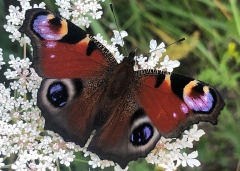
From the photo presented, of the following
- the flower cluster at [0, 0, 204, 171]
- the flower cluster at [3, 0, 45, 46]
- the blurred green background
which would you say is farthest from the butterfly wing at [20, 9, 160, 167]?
the blurred green background

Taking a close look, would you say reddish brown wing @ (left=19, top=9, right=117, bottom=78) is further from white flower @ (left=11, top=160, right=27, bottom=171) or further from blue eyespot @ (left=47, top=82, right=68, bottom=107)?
white flower @ (left=11, top=160, right=27, bottom=171)

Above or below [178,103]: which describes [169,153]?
below

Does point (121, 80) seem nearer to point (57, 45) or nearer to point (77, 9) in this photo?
point (57, 45)

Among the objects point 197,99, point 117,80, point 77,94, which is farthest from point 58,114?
point 197,99

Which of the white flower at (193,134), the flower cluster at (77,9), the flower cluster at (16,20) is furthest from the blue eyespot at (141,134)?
the flower cluster at (16,20)

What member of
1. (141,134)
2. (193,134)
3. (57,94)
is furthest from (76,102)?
(193,134)

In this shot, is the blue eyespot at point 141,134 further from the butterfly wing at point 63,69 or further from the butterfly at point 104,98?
the butterfly wing at point 63,69
